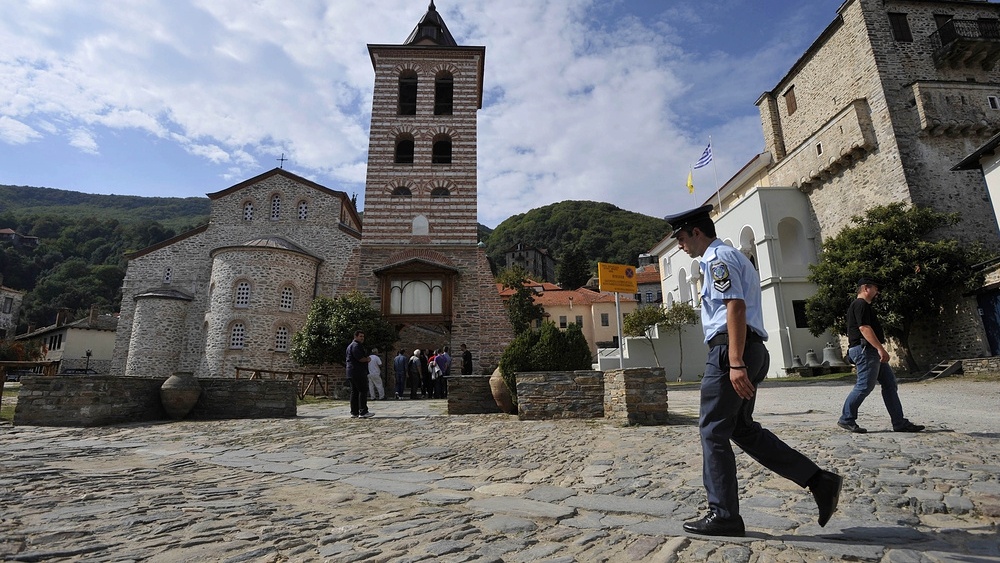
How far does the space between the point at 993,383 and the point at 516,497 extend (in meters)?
16.3

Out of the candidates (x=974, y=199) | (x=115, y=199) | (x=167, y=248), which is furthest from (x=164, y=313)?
(x=115, y=199)

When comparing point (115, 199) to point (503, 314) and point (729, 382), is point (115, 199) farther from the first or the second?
point (729, 382)

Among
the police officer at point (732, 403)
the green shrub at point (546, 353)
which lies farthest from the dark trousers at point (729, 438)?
the green shrub at point (546, 353)

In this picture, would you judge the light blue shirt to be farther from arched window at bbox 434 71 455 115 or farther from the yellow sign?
arched window at bbox 434 71 455 115

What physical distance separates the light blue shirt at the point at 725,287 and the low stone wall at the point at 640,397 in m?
4.32

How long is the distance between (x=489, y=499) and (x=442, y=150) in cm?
2429

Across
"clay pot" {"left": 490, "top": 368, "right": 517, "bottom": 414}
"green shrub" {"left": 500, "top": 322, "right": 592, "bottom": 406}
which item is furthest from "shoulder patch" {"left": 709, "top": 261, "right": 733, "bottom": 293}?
"clay pot" {"left": 490, "top": 368, "right": 517, "bottom": 414}

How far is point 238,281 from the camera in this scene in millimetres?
25688

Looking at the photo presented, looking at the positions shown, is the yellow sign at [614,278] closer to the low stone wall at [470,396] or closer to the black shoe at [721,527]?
the low stone wall at [470,396]

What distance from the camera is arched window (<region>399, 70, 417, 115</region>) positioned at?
26.7 metres

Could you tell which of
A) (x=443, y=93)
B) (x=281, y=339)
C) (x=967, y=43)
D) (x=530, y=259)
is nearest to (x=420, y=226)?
(x=443, y=93)

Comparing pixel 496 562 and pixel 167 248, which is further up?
pixel 167 248

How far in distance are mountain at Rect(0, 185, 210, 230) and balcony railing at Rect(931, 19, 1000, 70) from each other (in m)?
127

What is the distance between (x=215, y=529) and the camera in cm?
283
